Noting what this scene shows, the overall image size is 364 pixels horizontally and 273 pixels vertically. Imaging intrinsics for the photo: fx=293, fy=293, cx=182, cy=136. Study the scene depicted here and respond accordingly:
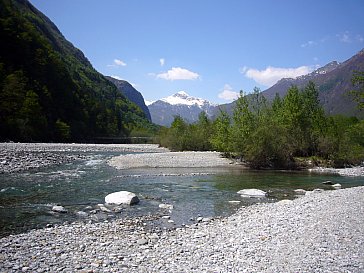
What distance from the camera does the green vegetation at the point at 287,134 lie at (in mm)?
42969

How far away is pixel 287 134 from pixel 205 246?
41.1 meters

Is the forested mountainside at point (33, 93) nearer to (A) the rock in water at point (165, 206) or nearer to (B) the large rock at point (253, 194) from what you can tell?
(A) the rock in water at point (165, 206)

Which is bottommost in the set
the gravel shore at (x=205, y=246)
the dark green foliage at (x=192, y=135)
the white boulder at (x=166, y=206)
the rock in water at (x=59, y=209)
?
the white boulder at (x=166, y=206)

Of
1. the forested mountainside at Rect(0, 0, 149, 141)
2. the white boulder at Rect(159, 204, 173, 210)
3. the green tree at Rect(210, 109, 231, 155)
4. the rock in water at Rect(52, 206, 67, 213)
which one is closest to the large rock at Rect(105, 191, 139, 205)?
the white boulder at Rect(159, 204, 173, 210)

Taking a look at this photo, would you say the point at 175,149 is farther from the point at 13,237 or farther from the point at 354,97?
the point at 13,237

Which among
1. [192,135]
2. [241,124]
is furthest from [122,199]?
[192,135]

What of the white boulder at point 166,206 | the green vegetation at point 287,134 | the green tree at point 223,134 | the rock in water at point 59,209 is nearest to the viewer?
the rock in water at point 59,209

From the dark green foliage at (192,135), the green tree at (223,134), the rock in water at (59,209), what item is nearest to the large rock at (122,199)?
the rock in water at (59,209)

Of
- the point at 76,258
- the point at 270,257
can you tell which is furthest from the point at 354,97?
the point at 76,258

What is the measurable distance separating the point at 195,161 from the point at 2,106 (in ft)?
161

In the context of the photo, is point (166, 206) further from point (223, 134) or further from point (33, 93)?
point (33, 93)

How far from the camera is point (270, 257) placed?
8.74 m

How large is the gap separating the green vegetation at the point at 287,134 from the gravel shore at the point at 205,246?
2927cm

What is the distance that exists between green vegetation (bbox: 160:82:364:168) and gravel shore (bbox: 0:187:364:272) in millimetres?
29274
